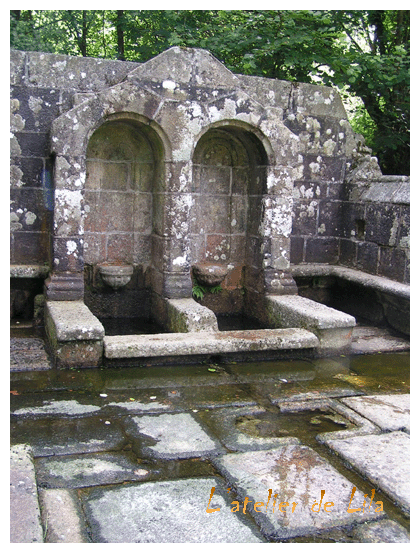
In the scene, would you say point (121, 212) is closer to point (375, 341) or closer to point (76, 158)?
point (76, 158)

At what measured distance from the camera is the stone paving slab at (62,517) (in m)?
2.23

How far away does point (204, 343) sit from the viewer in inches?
173

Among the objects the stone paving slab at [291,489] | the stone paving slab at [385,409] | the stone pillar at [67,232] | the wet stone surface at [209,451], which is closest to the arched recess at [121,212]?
the stone pillar at [67,232]

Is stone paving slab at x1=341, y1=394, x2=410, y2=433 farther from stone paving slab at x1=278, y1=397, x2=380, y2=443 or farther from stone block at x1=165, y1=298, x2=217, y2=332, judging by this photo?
stone block at x1=165, y1=298, x2=217, y2=332

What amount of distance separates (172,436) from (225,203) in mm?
3380

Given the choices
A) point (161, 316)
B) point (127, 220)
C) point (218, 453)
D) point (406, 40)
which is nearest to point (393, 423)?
point (218, 453)

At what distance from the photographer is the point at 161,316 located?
215 inches

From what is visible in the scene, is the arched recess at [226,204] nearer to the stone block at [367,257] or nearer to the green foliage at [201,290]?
the green foliage at [201,290]

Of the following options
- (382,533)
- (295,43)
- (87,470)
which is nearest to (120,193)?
(87,470)

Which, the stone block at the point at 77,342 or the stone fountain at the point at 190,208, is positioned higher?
the stone fountain at the point at 190,208

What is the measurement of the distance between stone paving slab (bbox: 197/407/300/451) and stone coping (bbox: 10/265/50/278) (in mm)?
2471

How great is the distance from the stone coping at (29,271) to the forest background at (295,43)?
3.89 m

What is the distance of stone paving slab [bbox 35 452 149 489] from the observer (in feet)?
8.75

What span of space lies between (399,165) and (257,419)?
7660mm
